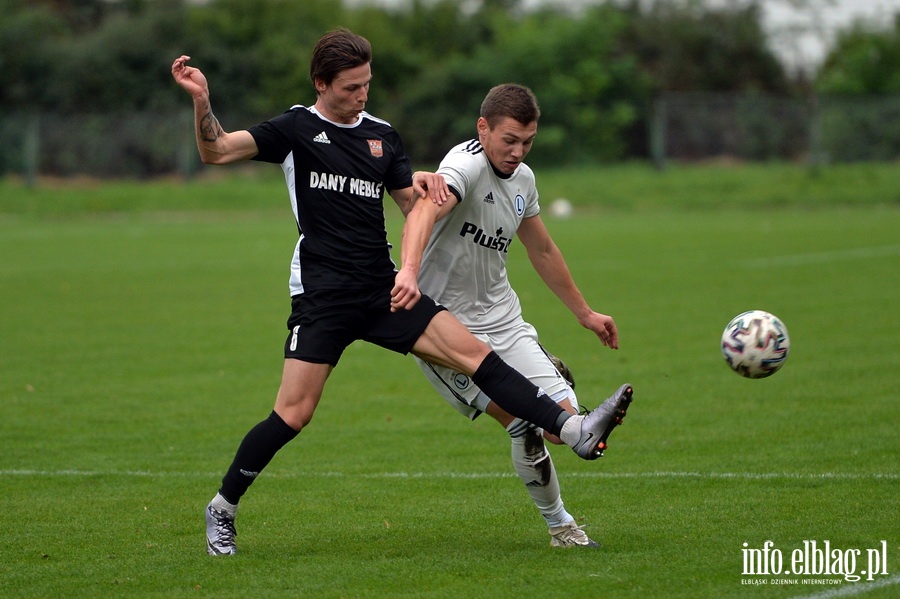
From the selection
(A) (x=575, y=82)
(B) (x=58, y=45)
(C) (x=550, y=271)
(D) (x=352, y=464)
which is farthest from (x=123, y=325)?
(B) (x=58, y=45)

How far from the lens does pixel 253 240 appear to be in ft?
89.6

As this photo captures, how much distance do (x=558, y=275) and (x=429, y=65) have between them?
42.1 meters

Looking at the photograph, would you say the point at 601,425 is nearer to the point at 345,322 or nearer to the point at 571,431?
the point at 571,431

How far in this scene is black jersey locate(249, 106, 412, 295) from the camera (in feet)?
19.2

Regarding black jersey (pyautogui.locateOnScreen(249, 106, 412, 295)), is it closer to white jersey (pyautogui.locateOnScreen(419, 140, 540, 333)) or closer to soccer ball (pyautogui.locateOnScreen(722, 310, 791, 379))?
white jersey (pyautogui.locateOnScreen(419, 140, 540, 333))

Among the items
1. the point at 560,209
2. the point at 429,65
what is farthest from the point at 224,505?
the point at 429,65

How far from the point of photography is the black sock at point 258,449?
5.78 meters

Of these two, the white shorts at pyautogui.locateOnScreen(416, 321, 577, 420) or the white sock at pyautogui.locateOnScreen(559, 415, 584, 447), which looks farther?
the white shorts at pyautogui.locateOnScreen(416, 321, 577, 420)

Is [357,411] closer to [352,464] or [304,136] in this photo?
[352,464]

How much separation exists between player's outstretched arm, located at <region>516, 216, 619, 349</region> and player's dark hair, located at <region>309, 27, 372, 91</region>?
1238 millimetres

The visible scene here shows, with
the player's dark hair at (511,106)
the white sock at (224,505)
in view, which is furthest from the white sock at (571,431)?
the white sock at (224,505)

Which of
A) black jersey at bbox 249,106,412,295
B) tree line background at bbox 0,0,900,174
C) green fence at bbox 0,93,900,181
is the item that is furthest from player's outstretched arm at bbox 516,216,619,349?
tree line background at bbox 0,0,900,174

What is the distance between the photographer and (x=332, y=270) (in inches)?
230

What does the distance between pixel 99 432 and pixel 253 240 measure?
18476 mm
